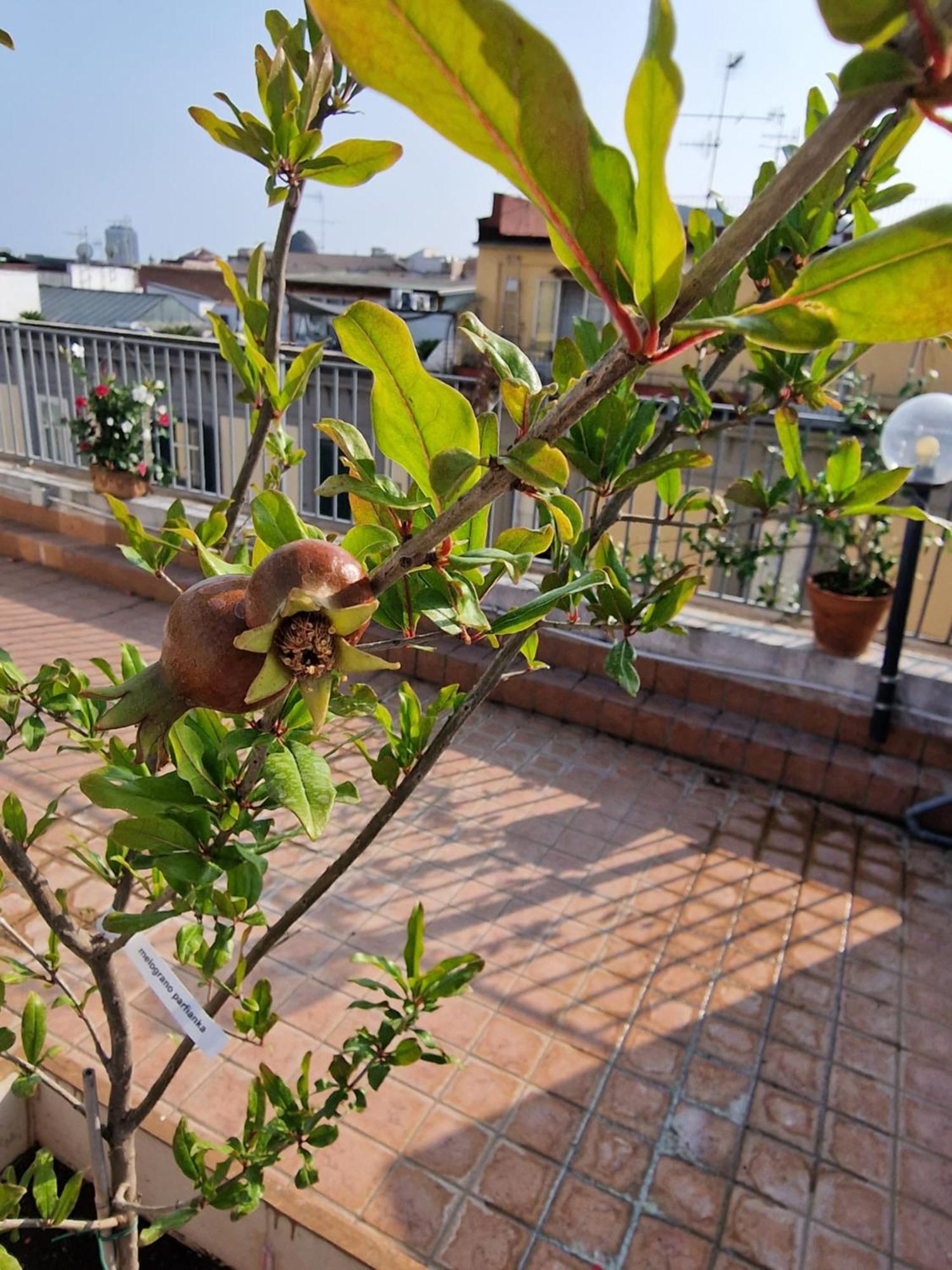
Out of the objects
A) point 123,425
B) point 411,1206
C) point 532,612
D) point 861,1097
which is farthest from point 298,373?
point 123,425

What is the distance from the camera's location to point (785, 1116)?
2.29 meters

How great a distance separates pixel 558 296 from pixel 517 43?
10.0m

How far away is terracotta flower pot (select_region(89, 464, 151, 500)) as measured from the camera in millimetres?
5992

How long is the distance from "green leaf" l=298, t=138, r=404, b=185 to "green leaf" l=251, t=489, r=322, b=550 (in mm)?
607

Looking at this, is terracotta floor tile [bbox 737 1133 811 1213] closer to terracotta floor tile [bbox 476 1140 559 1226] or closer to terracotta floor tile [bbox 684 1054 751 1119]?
terracotta floor tile [bbox 684 1054 751 1119]

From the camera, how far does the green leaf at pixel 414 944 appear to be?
140 centimetres

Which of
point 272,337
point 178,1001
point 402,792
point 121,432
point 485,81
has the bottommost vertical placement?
point 178,1001

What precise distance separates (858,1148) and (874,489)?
74.6 inches

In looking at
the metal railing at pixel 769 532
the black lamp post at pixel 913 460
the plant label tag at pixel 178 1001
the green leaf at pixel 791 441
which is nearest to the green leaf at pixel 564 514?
the green leaf at pixel 791 441

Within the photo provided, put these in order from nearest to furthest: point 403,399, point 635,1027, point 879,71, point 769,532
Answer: point 879,71 < point 403,399 < point 635,1027 < point 769,532

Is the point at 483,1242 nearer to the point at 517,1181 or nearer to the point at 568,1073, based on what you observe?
the point at 517,1181

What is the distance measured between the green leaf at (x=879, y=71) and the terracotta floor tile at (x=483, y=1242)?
219 centimetres

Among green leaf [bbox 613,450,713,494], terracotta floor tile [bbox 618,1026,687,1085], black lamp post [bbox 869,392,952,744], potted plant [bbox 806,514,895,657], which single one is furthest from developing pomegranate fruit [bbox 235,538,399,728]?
potted plant [bbox 806,514,895,657]

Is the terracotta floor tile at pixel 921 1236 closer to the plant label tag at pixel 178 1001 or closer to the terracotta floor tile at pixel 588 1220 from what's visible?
the terracotta floor tile at pixel 588 1220
